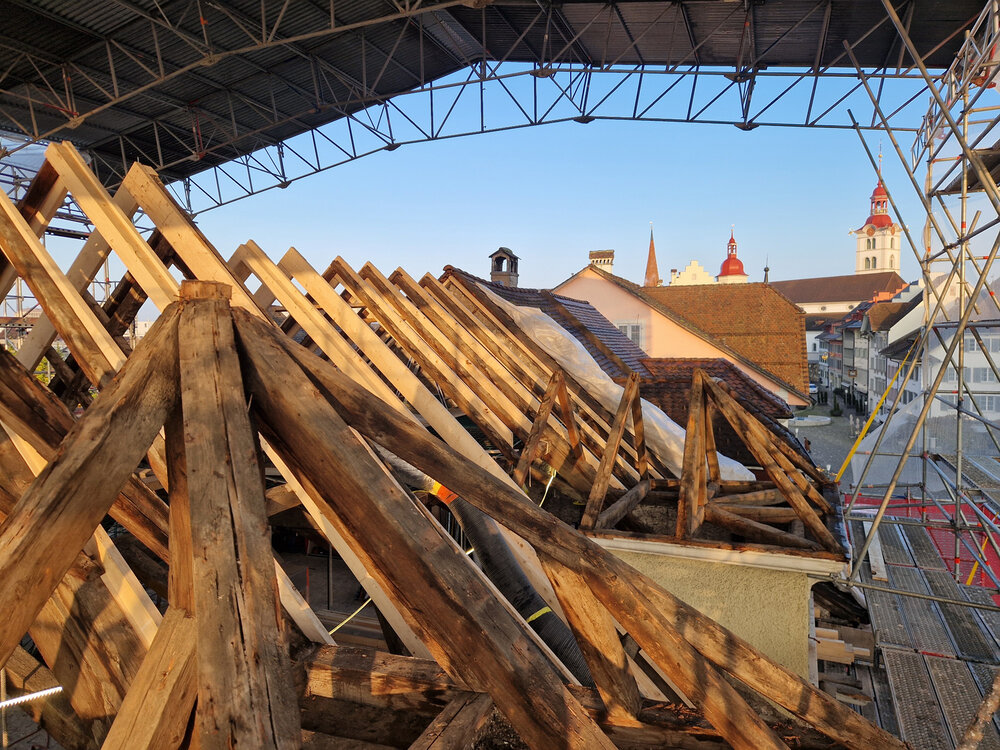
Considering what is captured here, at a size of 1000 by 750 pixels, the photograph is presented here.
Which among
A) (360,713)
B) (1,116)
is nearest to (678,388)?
(360,713)

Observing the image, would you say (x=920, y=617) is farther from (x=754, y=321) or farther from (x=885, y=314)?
(x=885, y=314)

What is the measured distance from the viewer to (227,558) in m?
1.26

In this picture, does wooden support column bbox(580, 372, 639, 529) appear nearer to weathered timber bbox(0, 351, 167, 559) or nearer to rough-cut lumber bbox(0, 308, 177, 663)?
weathered timber bbox(0, 351, 167, 559)

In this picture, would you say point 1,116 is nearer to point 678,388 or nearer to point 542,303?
point 542,303

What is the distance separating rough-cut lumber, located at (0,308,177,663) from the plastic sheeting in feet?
16.4

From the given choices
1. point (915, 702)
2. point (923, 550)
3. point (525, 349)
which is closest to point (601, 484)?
point (525, 349)

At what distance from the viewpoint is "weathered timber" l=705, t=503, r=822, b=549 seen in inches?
173

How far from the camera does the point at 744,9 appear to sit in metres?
9.89

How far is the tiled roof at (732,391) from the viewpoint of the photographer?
8.44 meters

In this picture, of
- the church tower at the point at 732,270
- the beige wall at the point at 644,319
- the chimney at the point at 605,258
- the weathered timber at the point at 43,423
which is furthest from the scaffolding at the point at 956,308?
the church tower at the point at 732,270

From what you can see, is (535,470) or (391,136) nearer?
(535,470)

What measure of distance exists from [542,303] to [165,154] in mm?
12095

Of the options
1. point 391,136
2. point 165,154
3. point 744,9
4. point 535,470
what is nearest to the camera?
point 535,470

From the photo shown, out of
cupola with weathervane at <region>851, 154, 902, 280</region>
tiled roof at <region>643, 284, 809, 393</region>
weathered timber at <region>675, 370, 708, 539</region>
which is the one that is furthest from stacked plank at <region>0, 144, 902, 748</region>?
cupola with weathervane at <region>851, 154, 902, 280</region>
